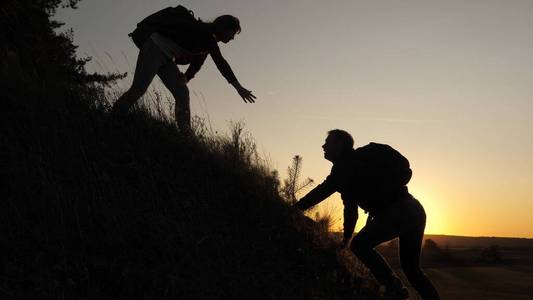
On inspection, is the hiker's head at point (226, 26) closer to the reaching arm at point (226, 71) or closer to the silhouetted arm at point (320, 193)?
the reaching arm at point (226, 71)

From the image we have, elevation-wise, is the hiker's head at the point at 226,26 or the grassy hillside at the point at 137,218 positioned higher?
the hiker's head at the point at 226,26

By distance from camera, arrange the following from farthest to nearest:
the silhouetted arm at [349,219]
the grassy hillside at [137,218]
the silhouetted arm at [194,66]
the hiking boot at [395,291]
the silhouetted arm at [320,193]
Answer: the silhouetted arm at [194,66]
the silhouetted arm at [349,219]
the silhouetted arm at [320,193]
the hiking boot at [395,291]
the grassy hillside at [137,218]

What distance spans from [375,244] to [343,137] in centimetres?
115

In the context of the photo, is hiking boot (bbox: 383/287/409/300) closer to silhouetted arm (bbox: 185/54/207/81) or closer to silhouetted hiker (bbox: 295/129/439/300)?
silhouetted hiker (bbox: 295/129/439/300)

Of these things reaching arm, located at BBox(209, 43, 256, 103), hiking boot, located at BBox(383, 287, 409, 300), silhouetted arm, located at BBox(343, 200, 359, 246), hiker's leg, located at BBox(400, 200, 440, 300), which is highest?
reaching arm, located at BBox(209, 43, 256, 103)

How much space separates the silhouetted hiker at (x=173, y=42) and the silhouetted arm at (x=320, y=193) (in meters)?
1.17

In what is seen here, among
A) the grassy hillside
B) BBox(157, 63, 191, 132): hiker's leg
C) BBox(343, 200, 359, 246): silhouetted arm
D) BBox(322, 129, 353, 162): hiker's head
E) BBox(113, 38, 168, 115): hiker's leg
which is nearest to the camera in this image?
the grassy hillside

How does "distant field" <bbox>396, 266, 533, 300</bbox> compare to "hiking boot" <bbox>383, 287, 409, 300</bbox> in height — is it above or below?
above

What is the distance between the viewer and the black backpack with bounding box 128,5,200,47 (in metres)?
5.48

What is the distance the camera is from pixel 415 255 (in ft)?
15.2

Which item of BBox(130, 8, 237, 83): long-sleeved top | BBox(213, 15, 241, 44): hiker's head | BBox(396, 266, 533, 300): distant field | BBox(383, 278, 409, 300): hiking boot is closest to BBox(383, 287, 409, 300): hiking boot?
BBox(383, 278, 409, 300): hiking boot

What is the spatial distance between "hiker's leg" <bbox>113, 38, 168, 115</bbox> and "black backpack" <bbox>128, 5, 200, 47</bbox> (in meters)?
0.11

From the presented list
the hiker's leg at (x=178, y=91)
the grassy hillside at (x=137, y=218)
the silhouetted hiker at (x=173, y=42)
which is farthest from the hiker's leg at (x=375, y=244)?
the hiker's leg at (x=178, y=91)

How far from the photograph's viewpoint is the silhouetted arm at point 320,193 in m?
5.08
